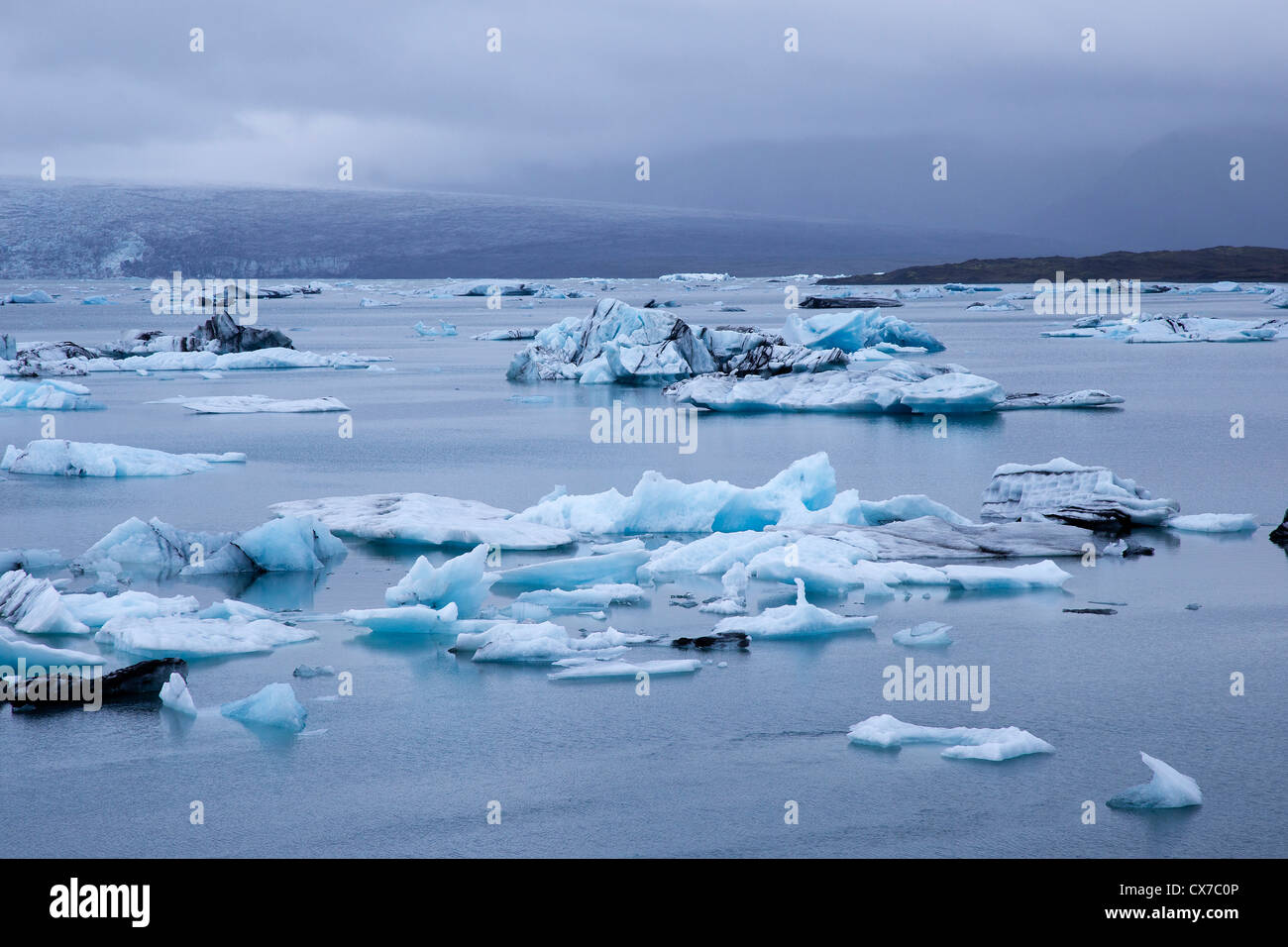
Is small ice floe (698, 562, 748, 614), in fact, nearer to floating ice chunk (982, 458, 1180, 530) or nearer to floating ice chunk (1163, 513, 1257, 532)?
floating ice chunk (982, 458, 1180, 530)

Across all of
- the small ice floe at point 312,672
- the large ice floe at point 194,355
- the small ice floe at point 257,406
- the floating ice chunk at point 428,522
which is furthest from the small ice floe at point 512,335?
the small ice floe at point 312,672

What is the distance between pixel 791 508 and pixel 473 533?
1986 mm

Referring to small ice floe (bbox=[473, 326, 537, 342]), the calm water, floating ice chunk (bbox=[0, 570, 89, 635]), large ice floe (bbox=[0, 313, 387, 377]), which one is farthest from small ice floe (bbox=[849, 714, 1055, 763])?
small ice floe (bbox=[473, 326, 537, 342])

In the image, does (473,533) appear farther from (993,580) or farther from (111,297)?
(111,297)

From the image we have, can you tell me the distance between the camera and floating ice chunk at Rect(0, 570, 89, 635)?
238 inches

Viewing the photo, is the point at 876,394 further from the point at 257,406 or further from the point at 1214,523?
the point at 1214,523

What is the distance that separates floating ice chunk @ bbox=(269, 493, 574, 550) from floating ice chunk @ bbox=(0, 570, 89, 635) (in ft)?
6.99

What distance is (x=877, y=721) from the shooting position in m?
4.76

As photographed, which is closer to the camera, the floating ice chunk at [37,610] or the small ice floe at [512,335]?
the floating ice chunk at [37,610]

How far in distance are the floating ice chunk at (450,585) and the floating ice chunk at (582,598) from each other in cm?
23

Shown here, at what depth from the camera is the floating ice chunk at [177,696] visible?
5.01 metres

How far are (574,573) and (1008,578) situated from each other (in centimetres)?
222

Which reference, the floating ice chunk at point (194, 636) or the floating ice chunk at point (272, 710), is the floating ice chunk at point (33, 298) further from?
the floating ice chunk at point (272, 710)

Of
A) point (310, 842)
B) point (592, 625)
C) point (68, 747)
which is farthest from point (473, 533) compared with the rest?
point (310, 842)
